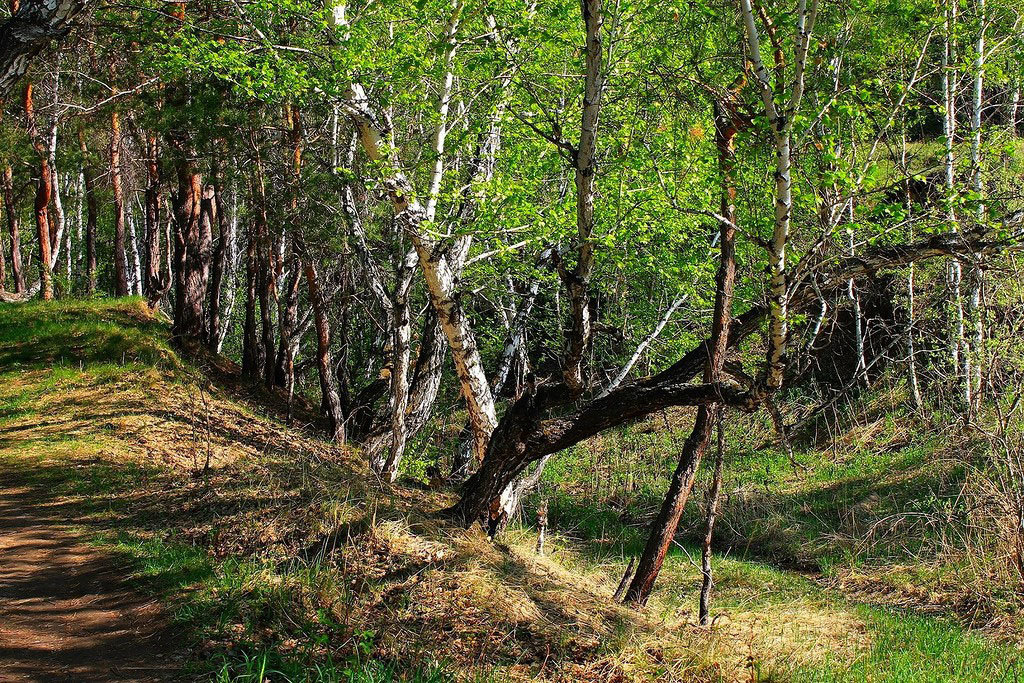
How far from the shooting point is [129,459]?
29.2ft

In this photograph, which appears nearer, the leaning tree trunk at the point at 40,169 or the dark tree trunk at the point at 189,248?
the dark tree trunk at the point at 189,248

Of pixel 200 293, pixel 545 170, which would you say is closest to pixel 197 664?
pixel 545 170

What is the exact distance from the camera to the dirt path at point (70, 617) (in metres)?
4.52

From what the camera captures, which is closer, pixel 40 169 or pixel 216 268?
pixel 216 268

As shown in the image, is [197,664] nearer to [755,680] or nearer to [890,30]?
[755,680]

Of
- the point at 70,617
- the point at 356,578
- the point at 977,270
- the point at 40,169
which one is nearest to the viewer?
the point at 70,617

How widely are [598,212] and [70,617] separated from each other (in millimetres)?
5713

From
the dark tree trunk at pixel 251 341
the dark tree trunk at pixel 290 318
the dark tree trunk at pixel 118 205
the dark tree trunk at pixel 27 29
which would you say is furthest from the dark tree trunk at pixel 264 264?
the dark tree trunk at pixel 27 29

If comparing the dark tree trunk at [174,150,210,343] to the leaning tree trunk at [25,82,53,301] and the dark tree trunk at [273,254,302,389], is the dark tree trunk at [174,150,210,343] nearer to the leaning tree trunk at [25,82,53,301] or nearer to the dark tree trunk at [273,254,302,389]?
the dark tree trunk at [273,254,302,389]

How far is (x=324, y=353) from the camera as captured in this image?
39.0ft

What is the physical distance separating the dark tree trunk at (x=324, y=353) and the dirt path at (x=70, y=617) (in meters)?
5.40

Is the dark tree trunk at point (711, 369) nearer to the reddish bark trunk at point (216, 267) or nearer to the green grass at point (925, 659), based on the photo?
the green grass at point (925, 659)

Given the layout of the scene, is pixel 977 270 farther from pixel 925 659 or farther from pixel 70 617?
pixel 70 617

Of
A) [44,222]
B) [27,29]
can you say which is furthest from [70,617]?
[44,222]
